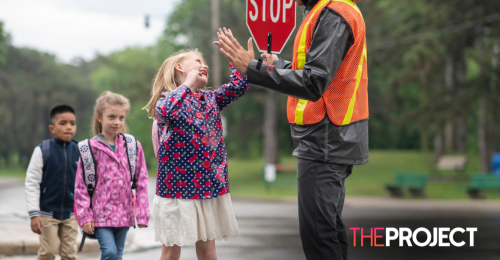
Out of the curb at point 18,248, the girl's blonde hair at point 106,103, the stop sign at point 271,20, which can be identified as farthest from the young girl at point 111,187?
the curb at point 18,248

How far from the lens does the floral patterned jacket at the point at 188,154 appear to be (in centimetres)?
322

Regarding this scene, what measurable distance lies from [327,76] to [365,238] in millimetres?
5698

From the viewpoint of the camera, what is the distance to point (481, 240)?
758cm

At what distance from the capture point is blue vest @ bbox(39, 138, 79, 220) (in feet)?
15.1

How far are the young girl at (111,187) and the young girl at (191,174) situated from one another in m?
0.64

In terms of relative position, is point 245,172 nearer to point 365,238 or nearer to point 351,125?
point 365,238

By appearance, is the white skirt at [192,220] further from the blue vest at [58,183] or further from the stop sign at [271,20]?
Result: the blue vest at [58,183]

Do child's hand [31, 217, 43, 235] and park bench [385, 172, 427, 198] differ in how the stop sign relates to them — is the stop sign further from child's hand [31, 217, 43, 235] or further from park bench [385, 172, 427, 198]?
park bench [385, 172, 427, 198]

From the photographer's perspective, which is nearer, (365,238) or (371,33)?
(365,238)

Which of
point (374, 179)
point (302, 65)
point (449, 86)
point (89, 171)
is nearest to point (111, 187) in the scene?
point (89, 171)

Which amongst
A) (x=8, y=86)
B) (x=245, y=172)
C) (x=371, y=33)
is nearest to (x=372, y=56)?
(x=371, y=33)

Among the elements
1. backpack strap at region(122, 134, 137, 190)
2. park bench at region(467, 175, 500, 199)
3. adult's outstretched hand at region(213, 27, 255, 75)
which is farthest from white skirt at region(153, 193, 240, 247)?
park bench at region(467, 175, 500, 199)

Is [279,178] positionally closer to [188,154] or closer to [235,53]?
[188,154]

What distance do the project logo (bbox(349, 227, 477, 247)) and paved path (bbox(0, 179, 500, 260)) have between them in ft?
0.65
